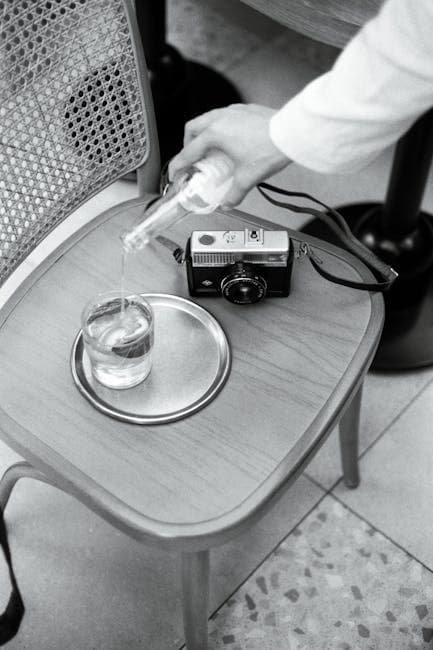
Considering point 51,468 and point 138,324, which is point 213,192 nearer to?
point 138,324

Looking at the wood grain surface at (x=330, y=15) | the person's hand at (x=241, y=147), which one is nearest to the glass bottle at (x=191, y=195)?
the person's hand at (x=241, y=147)

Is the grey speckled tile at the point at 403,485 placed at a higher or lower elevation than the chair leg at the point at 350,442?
lower

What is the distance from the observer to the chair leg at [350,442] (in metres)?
1.19

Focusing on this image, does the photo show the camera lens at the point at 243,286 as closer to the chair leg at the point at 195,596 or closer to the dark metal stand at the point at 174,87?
the chair leg at the point at 195,596

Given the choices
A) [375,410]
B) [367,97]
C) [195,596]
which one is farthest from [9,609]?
[367,97]

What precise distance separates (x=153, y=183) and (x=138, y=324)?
0.32m

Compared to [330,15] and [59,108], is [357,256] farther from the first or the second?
[59,108]

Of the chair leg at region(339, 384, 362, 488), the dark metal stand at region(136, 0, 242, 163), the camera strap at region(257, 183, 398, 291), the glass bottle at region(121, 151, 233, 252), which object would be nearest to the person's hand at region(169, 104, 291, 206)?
the glass bottle at region(121, 151, 233, 252)

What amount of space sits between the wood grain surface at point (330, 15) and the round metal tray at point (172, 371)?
0.42m

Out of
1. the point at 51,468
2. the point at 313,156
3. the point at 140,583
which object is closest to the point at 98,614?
the point at 140,583

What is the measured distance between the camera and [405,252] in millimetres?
1605

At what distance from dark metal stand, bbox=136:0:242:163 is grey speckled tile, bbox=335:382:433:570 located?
91cm

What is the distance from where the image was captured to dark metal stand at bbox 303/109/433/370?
57.4 inches

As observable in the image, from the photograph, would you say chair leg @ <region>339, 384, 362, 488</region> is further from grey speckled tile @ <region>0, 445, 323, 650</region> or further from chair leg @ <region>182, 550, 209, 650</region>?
chair leg @ <region>182, 550, 209, 650</region>
